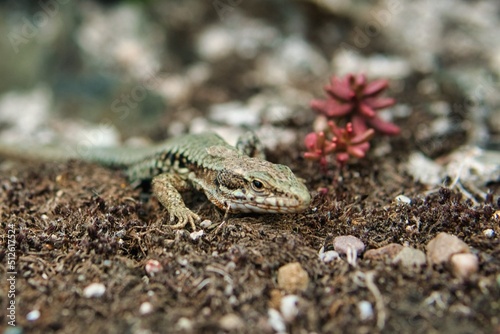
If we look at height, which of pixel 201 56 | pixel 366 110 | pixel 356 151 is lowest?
pixel 201 56

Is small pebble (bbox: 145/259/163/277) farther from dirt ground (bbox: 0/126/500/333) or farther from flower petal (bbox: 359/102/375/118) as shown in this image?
flower petal (bbox: 359/102/375/118)

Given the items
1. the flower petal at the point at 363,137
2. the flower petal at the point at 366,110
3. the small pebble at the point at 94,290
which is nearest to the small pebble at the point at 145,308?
the small pebble at the point at 94,290

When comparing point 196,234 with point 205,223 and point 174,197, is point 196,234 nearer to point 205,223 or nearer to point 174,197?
point 205,223

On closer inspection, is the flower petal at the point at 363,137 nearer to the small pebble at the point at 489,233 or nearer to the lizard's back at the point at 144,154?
the lizard's back at the point at 144,154

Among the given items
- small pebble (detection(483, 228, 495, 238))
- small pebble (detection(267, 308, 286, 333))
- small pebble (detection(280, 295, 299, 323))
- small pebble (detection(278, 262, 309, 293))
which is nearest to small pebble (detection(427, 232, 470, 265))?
small pebble (detection(483, 228, 495, 238))

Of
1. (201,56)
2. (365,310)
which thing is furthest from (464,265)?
(201,56)
